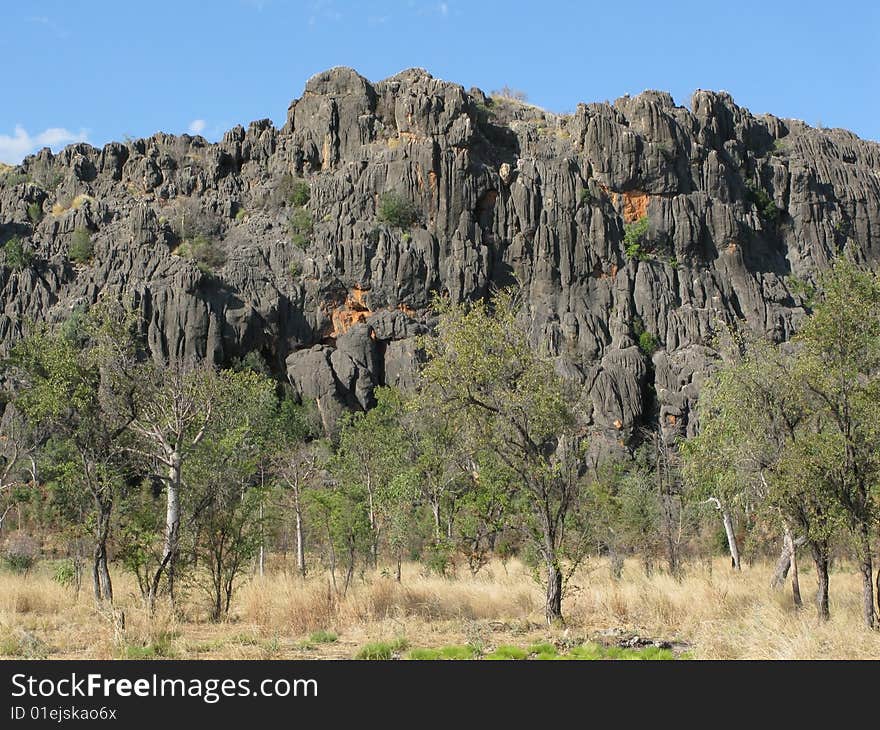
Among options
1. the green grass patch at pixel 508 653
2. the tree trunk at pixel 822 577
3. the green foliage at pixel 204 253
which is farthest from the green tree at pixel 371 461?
the green foliage at pixel 204 253

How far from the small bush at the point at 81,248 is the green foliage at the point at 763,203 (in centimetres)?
6109

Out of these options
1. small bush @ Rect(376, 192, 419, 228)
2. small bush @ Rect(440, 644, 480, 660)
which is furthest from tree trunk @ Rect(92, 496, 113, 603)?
small bush @ Rect(376, 192, 419, 228)

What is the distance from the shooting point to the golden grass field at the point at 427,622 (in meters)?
11.1

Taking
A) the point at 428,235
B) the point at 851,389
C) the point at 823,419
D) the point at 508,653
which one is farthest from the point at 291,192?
the point at 508,653

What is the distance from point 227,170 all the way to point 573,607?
6853 cm

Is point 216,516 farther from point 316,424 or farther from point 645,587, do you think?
point 316,424

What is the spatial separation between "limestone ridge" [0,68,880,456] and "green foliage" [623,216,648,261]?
0.40ft

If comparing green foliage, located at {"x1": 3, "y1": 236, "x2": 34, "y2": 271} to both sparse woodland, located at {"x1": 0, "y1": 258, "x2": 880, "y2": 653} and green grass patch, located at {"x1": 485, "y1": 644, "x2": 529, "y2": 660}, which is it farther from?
green grass patch, located at {"x1": 485, "y1": 644, "x2": 529, "y2": 660}

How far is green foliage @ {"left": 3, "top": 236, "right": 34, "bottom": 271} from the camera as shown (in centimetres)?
6594

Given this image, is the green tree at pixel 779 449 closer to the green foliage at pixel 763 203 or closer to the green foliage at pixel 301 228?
the green foliage at pixel 301 228

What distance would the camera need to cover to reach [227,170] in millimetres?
75938

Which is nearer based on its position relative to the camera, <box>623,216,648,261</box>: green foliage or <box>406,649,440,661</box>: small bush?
<box>406,649,440,661</box>: small bush

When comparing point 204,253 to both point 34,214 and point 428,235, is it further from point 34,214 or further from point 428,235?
point 34,214

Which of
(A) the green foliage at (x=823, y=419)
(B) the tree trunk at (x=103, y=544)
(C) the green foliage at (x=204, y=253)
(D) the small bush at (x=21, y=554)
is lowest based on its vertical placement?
(D) the small bush at (x=21, y=554)
